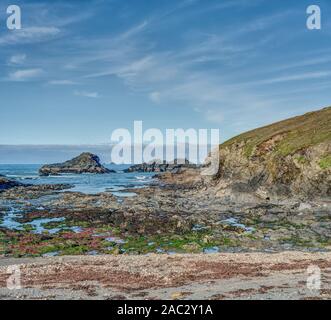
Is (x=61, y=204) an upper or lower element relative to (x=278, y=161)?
lower

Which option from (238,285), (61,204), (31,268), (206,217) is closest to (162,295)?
(238,285)

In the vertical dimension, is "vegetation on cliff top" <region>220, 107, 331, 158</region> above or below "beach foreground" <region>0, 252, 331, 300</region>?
above

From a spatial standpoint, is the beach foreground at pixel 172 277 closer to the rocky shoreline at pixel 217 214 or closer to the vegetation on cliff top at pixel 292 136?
the rocky shoreline at pixel 217 214

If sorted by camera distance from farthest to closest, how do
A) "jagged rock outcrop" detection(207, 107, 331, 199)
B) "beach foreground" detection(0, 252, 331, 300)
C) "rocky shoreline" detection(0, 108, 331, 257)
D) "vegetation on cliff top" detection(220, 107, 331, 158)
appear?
1. "vegetation on cliff top" detection(220, 107, 331, 158)
2. "jagged rock outcrop" detection(207, 107, 331, 199)
3. "rocky shoreline" detection(0, 108, 331, 257)
4. "beach foreground" detection(0, 252, 331, 300)

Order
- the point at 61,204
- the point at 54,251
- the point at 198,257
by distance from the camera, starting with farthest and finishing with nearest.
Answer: the point at 61,204 → the point at 54,251 → the point at 198,257

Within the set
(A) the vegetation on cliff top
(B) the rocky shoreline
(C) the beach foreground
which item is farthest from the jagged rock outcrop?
(C) the beach foreground

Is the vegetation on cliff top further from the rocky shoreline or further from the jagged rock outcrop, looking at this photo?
the rocky shoreline

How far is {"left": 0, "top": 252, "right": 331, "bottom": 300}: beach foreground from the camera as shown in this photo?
24.2 metres

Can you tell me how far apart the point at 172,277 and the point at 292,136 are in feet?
238

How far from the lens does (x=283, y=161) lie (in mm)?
86062
